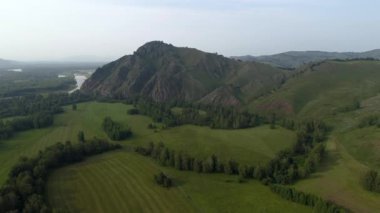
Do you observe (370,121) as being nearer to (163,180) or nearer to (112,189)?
(163,180)

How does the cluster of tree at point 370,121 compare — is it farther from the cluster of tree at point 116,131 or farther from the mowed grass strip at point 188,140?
the cluster of tree at point 116,131

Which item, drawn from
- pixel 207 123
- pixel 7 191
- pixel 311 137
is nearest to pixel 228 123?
pixel 207 123

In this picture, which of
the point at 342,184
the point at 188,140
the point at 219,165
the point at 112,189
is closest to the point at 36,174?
the point at 112,189

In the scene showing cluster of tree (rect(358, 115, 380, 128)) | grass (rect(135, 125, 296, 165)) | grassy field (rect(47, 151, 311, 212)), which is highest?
cluster of tree (rect(358, 115, 380, 128))

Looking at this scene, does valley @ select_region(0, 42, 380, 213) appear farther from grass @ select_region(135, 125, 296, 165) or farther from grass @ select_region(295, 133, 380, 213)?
grass @ select_region(135, 125, 296, 165)

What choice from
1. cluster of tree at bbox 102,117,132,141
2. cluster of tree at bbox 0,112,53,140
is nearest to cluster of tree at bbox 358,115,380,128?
cluster of tree at bbox 102,117,132,141

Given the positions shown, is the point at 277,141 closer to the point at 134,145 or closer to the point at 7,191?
the point at 134,145
